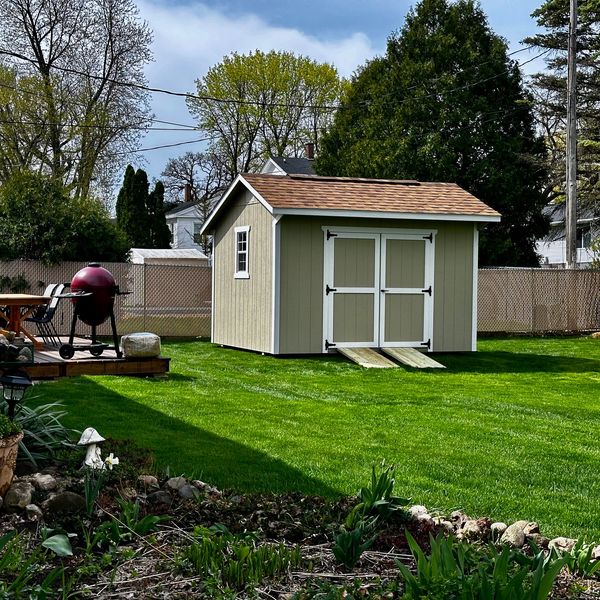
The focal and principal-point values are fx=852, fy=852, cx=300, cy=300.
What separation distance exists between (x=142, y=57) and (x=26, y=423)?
2588cm

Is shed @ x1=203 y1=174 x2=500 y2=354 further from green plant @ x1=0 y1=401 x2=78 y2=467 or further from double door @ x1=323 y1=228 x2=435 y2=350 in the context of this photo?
green plant @ x1=0 y1=401 x2=78 y2=467

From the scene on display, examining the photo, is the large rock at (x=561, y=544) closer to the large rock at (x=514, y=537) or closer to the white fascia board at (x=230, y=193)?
the large rock at (x=514, y=537)

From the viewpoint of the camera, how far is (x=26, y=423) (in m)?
5.20

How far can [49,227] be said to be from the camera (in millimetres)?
17562

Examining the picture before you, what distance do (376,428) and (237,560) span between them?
13.5 ft

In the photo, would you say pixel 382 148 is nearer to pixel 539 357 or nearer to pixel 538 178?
pixel 538 178

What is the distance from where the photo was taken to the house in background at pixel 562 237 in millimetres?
31536

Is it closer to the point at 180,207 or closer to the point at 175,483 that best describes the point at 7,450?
the point at 175,483

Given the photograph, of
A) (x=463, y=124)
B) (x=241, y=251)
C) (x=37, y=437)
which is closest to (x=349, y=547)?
(x=37, y=437)

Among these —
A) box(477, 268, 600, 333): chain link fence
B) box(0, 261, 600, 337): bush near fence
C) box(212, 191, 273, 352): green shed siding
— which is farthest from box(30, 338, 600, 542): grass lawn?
box(477, 268, 600, 333): chain link fence

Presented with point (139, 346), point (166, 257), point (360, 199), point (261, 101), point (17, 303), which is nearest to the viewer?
point (139, 346)

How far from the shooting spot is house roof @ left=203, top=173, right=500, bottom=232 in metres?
13.7

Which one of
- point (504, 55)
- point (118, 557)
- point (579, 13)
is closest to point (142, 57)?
point (504, 55)

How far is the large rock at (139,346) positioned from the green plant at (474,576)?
26.3ft
